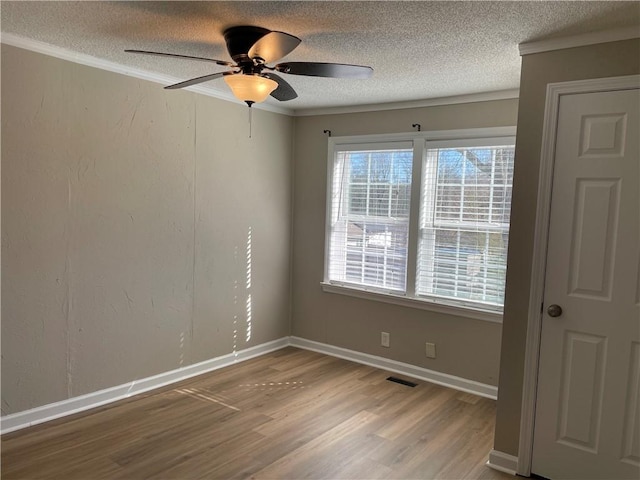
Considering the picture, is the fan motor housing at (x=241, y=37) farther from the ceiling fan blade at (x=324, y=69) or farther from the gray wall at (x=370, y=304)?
the gray wall at (x=370, y=304)

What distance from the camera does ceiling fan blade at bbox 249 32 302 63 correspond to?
2037 millimetres

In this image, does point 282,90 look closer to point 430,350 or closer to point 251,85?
point 251,85

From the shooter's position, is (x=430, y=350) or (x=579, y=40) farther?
(x=430, y=350)

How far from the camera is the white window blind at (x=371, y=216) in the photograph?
4254mm

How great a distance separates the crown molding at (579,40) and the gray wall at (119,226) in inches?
97.7

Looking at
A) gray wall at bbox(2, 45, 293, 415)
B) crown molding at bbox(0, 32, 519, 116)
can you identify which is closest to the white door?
crown molding at bbox(0, 32, 519, 116)

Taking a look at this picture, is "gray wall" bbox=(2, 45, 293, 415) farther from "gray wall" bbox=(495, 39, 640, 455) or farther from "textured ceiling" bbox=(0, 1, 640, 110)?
"gray wall" bbox=(495, 39, 640, 455)

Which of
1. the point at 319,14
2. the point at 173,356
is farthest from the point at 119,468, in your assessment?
the point at 319,14

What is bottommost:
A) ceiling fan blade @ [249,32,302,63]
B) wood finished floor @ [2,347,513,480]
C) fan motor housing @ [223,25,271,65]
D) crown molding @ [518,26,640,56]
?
wood finished floor @ [2,347,513,480]

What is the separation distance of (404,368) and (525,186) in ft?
7.25

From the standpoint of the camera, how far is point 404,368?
14.1ft

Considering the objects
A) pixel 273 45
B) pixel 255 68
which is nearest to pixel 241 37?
pixel 255 68

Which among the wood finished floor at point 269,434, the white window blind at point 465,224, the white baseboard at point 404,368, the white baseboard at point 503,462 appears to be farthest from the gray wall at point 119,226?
the white baseboard at point 503,462

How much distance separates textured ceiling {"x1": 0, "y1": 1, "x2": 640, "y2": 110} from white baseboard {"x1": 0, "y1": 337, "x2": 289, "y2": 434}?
229 centimetres
